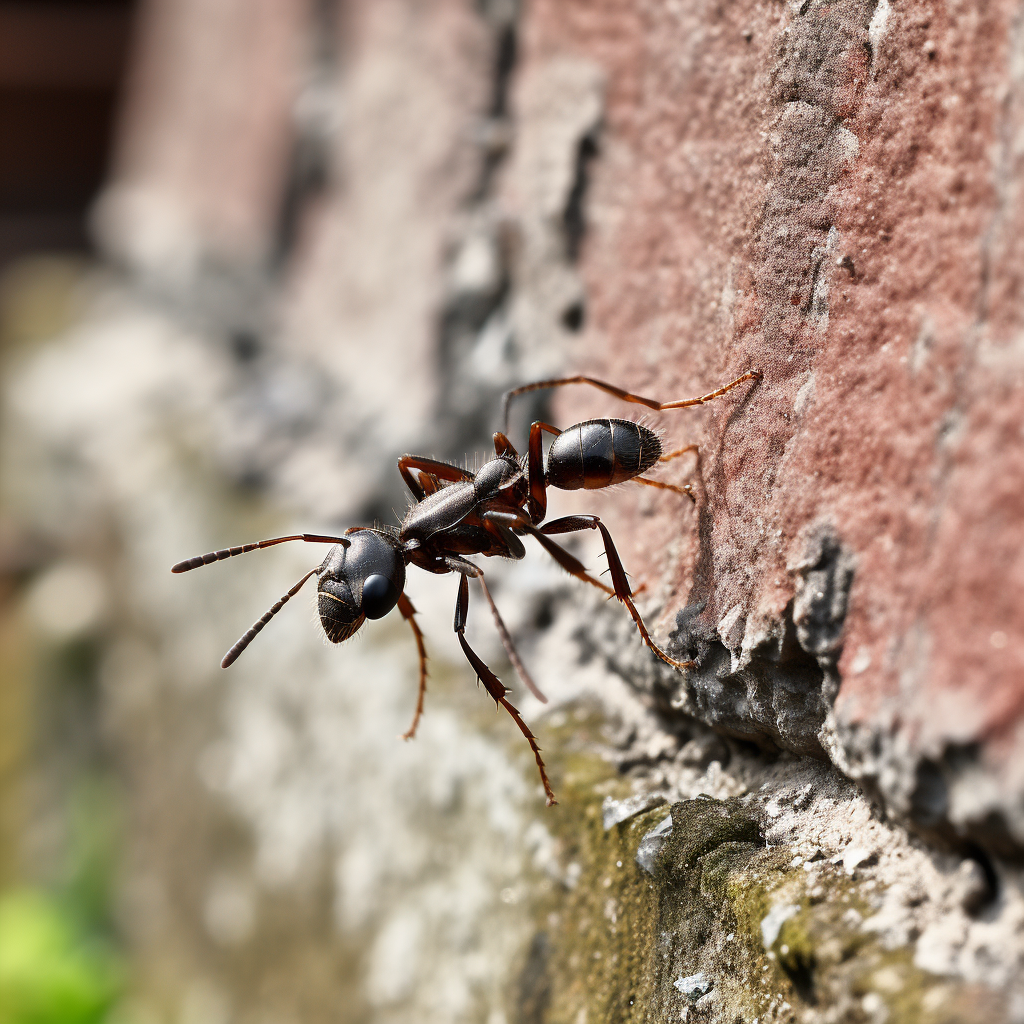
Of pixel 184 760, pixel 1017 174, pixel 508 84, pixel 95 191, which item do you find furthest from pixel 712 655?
pixel 95 191

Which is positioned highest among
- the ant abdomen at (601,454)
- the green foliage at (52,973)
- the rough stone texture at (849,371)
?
the rough stone texture at (849,371)

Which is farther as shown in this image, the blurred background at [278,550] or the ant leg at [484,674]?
the blurred background at [278,550]

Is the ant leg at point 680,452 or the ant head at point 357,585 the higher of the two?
the ant leg at point 680,452

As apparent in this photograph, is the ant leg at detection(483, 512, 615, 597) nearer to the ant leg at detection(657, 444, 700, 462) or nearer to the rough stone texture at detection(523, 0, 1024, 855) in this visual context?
the rough stone texture at detection(523, 0, 1024, 855)

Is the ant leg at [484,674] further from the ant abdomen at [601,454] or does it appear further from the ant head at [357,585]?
the ant abdomen at [601,454]

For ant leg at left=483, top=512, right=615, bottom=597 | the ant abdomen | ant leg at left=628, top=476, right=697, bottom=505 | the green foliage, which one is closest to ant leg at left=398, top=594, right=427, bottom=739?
ant leg at left=483, top=512, right=615, bottom=597

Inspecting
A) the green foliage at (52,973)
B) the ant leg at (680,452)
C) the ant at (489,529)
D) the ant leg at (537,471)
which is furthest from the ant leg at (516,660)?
the green foliage at (52,973)

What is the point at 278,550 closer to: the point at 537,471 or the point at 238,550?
the point at 238,550

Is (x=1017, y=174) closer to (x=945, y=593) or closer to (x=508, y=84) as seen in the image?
(x=945, y=593)
